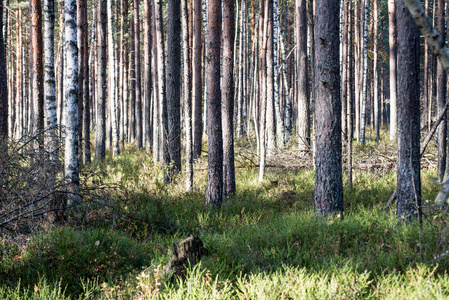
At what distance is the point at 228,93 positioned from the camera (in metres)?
8.89

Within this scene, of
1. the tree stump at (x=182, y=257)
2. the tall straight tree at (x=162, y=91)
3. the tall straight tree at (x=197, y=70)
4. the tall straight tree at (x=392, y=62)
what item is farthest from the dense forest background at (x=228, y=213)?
the tall straight tree at (x=392, y=62)

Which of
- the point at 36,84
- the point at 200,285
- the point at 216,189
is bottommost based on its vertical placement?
the point at 200,285

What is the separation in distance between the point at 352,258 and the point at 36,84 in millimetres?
10112

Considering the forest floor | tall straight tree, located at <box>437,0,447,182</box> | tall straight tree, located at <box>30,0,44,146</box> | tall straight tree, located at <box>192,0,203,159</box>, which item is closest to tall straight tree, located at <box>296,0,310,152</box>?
tall straight tree, located at <box>192,0,203,159</box>

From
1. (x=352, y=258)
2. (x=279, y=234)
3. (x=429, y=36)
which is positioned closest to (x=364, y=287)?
(x=352, y=258)

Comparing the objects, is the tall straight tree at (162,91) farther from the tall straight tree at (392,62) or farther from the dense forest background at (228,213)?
the tall straight tree at (392,62)

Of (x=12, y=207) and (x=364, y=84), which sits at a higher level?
(x=364, y=84)

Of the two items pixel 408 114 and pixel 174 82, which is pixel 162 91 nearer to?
pixel 174 82

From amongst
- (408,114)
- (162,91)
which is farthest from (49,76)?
(408,114)

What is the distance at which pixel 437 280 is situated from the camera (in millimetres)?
3582

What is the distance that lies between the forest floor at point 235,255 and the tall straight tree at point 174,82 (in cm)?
333

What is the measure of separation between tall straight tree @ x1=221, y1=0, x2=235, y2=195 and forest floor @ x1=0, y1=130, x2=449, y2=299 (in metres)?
1.46

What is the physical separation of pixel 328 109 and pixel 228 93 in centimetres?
346

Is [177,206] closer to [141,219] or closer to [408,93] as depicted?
[141,219]
